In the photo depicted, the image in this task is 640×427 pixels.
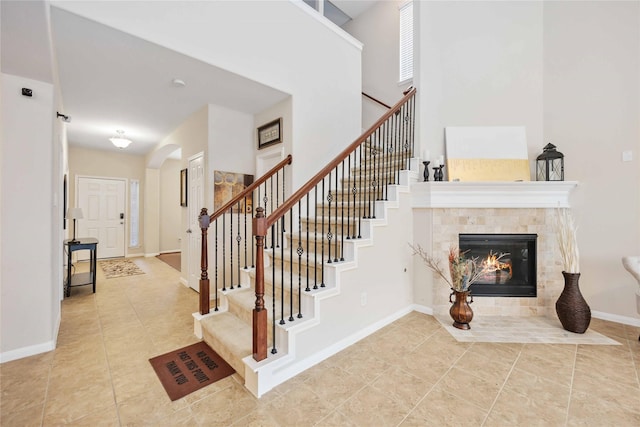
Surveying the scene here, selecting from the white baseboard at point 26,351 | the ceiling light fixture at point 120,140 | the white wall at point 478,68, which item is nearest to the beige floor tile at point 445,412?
the white wall at point 478,68

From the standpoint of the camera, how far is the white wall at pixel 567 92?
2938 millimetres

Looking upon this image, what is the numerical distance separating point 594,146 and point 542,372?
266 cm

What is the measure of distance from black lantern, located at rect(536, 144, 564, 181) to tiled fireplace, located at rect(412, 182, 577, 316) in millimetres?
182

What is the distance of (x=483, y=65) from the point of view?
349 centimetres

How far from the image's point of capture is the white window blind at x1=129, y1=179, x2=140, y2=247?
7160 mm

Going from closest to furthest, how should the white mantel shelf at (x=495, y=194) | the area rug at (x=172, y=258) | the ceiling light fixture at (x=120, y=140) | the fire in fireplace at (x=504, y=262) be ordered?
the white mantel shelf at (x=495, y=194) < the fire in fireplace at (x=504, y=262) < the ceiling light fixture at (x=120, y=140) < the area rug at (x=172, y=258)

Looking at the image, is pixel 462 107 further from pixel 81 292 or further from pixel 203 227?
pixel 81 292

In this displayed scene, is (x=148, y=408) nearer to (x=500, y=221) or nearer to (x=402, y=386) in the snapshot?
(x=402, y=386)

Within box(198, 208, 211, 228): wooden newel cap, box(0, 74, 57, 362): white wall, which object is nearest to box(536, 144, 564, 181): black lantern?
box(198, 208, 211, 228): wooden newel cap

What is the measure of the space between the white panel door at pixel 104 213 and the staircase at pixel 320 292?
5769mm

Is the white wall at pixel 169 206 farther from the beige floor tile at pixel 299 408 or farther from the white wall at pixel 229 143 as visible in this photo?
the beige floor tile at pixel 299 408

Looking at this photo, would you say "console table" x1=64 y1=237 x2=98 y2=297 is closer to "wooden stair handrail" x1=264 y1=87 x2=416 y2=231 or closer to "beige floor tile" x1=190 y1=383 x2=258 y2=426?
"beige floor tile" x1=190 y1=383 x2=258 y2=426

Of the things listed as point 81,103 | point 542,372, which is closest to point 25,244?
point 81,103

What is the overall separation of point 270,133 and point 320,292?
2630 millimetres
